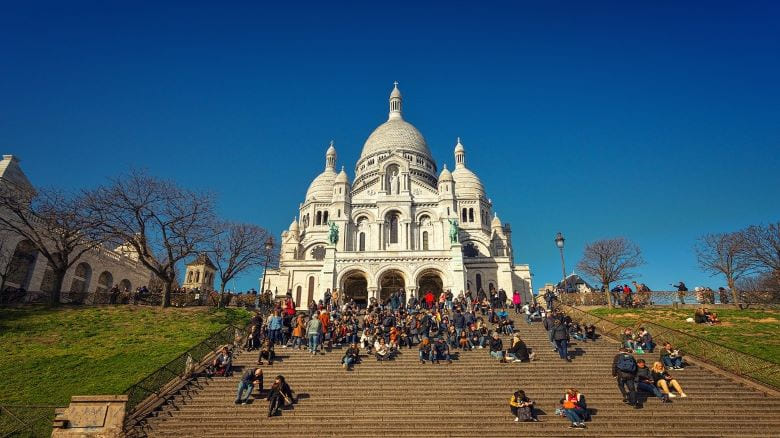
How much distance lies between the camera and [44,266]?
35.4m

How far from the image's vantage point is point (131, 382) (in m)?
15.7

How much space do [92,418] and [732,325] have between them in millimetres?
26688

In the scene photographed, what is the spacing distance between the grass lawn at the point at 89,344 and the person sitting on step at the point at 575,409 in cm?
1374

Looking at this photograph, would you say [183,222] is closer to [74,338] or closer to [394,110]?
[74,338]

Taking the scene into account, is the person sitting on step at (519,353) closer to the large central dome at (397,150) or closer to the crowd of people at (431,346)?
the crowd of people at (431,346)

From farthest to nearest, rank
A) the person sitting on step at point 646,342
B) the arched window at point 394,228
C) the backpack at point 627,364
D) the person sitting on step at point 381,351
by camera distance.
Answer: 1. the arched window at point 394,228
2. the person sitting on step at point 646,342
3. the person sitting on step at point 381,351
4. the backpack at point 627,364

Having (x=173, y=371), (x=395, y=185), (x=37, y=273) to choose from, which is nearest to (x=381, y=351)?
(x=173, y=371)

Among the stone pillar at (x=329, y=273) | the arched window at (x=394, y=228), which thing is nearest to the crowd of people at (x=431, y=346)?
the stone pillar at (x=329, y=273)

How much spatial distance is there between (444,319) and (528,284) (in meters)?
29.5

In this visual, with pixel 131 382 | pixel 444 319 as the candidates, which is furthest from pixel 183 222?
pixel 444 319

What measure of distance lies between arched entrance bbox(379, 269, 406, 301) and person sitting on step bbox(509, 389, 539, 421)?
26744mm

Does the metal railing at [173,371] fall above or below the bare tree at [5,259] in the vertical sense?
below

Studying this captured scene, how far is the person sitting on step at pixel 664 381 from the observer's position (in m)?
13.8

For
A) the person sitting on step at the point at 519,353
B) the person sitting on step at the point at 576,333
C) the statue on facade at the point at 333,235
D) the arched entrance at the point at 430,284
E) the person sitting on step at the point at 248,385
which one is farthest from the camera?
the arched entrance at the point at 430,284
